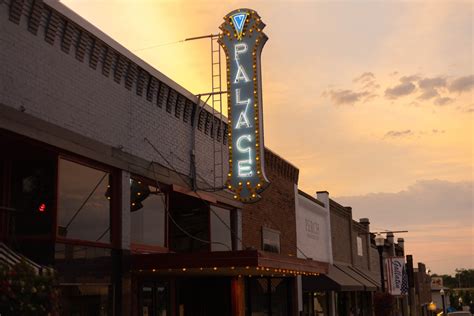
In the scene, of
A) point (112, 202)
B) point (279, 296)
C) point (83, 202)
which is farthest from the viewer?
point (279, 296)

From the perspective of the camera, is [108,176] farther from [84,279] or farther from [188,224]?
[188,224]

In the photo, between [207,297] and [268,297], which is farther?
[268,297]

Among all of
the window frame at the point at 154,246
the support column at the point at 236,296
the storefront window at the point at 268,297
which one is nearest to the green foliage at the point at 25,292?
the window frame at the point at 154,246

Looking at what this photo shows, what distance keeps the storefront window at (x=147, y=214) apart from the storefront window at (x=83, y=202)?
1205 millimetres

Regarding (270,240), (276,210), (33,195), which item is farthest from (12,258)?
(276,210)

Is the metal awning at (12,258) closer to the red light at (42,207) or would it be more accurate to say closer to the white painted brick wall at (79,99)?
the red light at (42,207)

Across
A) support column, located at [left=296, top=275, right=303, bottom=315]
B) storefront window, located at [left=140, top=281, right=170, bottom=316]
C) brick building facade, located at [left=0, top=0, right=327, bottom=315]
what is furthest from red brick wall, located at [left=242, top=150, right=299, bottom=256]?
storefront window, located at [left=140, top=281, right=170, bottom=316]

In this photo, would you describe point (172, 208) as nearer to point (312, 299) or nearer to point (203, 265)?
point (203, 265)

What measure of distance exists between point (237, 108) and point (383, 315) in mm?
17276

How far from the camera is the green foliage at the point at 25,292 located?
8047 millimetres

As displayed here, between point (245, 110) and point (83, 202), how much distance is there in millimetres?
5353

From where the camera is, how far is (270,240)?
23.6 metres

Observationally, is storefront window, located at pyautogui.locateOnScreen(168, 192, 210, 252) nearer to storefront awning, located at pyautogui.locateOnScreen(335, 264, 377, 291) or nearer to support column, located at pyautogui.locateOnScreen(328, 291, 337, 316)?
support column, located at pyautogui.locateOnScreen(328, 291, 337, 316)

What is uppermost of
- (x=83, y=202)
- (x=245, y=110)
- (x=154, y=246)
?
(x=245, y=110)
